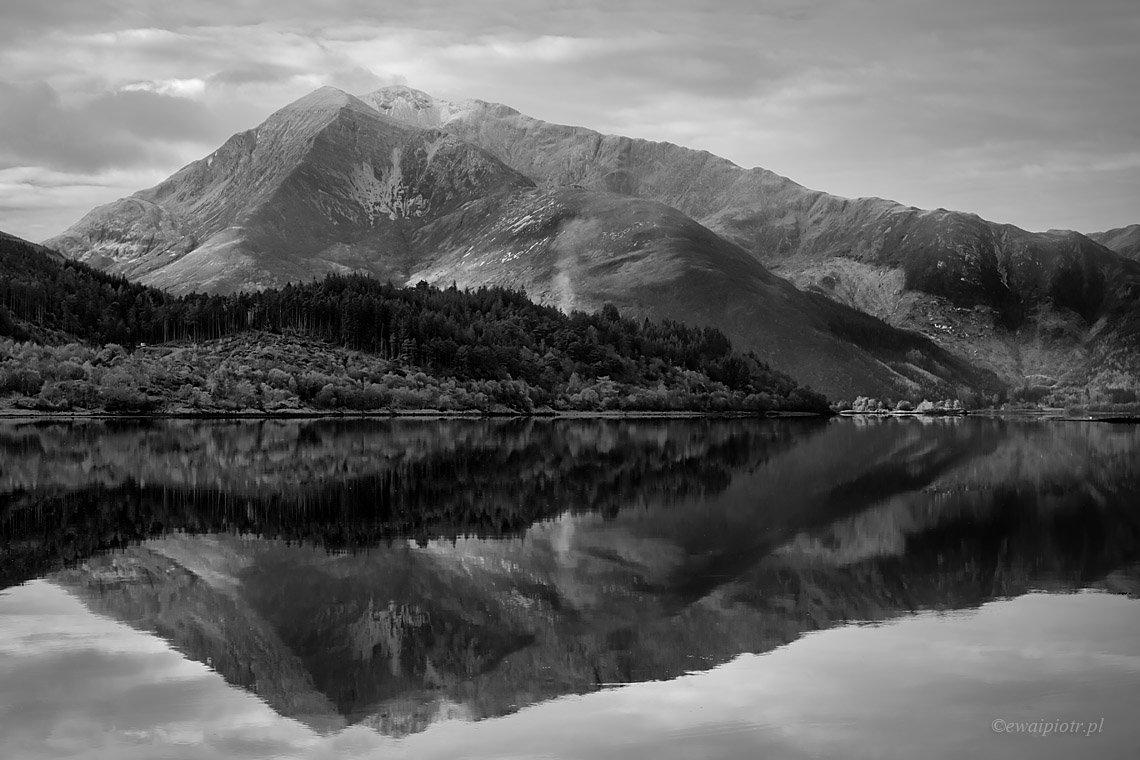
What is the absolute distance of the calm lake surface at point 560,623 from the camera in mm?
20891

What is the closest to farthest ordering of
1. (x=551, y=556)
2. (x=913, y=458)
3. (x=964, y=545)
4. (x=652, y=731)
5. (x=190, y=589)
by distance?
1. (x=652, y=731)
2. (x=190, y=589)
3. (x=551, y=556)
4. (x=964, y=545)
5. (x=913, y=458)

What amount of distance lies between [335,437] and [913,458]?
5836 centimetres

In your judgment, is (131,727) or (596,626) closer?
(131,727)

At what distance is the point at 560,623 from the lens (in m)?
28.5

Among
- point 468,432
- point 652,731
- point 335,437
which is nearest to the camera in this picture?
point 652,731

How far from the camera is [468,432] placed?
139625 millimetres

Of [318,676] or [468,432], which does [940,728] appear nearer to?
[318,676]

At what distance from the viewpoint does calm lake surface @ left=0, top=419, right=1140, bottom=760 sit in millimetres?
20891

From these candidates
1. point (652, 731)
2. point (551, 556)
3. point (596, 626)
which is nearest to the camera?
point (652, 731)

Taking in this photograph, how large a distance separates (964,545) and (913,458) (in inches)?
2249

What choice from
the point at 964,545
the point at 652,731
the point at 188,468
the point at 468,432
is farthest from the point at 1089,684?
the point at 468,432

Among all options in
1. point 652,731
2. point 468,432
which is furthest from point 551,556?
point 468,432

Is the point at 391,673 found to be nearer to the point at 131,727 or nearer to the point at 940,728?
the point at 131,727

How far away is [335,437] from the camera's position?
4675 inches
